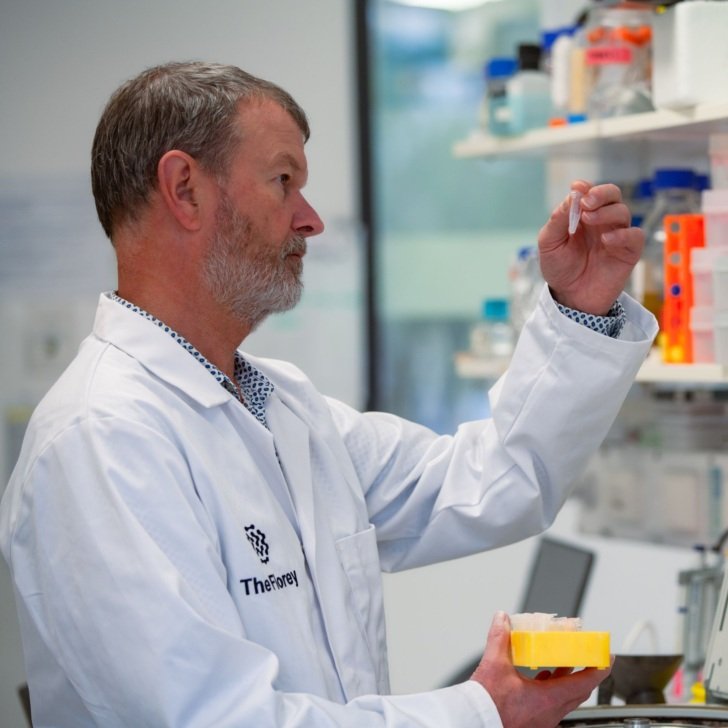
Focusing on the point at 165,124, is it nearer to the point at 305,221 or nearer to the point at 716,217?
the point at 305,221

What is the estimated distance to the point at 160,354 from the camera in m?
1.32

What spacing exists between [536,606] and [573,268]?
81 centimetres

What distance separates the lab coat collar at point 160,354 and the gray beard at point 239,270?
86 mm

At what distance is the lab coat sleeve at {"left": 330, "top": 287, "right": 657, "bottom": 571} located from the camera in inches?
58.1

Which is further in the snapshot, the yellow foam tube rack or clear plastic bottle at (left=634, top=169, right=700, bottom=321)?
clear plastic bottle at (left=634, top=169, right=700, bottom=321)

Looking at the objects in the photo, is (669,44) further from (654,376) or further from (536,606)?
(536,606)

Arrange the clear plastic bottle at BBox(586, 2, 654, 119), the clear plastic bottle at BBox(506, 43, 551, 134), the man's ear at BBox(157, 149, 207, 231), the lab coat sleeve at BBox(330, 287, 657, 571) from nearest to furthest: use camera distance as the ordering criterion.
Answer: the man's ear at BBox(157, 149, 207, 231), the lab coat sleeve at BBox(330, 287, 657, 571), the clear plastic bottle at BBox(586, 2, 654, 119), the clear plastic bottle at BBox(506, 43, 551, 134)

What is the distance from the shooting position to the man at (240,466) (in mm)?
1150

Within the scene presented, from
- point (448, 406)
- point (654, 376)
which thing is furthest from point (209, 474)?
point (448, 406)

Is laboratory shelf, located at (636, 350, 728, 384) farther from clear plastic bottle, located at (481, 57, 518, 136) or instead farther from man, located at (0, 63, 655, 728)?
clear plastic bottle, located at (481, 57, 518, 136)

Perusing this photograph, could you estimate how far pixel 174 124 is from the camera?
1.36m

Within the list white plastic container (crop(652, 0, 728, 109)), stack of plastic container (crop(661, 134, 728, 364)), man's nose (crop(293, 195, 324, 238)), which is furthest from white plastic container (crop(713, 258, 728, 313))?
man's nose (crop(293, 195, 324, 238))

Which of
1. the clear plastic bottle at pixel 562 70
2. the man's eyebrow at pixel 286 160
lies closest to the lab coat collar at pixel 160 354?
the man's eyebrow at pixel 286 160

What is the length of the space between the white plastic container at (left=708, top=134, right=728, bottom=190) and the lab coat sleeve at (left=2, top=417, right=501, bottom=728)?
3.14ft
